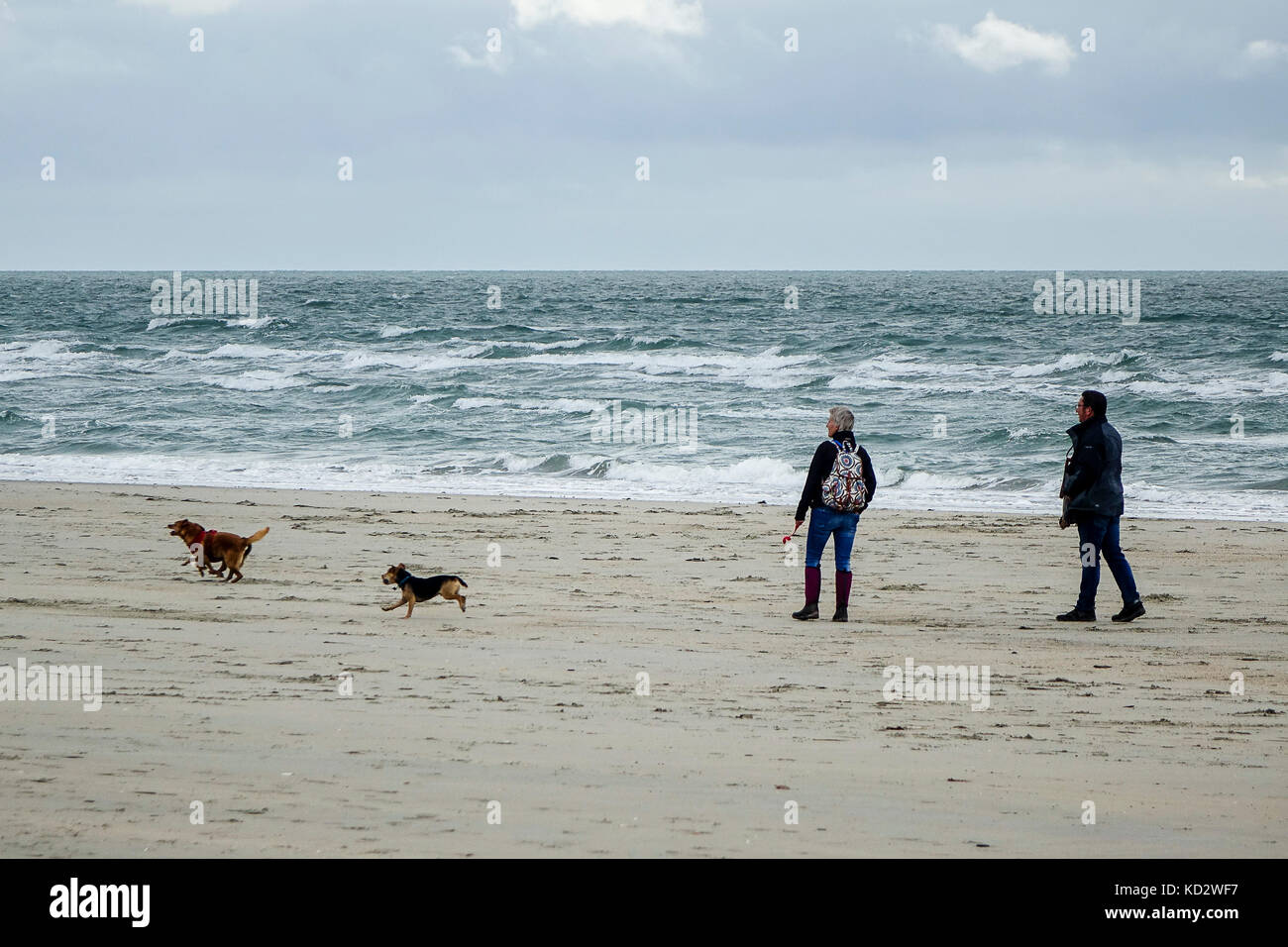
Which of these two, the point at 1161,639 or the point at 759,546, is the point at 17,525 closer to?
the point at 759,546

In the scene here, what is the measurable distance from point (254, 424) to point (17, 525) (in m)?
10.8

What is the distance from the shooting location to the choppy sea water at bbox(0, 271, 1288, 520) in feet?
56.9

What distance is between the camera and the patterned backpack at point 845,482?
7863mm

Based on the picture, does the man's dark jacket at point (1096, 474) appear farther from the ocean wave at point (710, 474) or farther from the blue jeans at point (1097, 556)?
the ocean wave at point (710, 474)

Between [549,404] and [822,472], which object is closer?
[822,472]

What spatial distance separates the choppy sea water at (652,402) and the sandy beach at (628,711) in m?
6.17

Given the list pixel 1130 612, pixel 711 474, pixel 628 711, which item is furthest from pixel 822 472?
pixel 711 474

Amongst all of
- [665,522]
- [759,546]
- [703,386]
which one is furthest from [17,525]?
[703,386]

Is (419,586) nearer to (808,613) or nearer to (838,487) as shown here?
(808,613)

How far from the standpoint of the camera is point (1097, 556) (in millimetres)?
8242

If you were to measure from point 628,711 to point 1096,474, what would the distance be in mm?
4091

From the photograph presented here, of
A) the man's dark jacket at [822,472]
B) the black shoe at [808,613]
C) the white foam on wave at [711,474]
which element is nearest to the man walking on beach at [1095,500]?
the man's dark jacket at [822,472]

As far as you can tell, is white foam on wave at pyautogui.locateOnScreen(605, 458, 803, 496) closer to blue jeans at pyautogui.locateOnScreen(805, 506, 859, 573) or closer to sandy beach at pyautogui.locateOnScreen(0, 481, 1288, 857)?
sandy beach at pyautogui.locateOnScreen(0, 481, 1288, 857)

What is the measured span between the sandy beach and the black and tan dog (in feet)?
0.51
